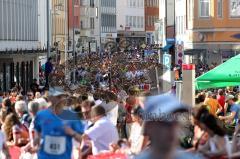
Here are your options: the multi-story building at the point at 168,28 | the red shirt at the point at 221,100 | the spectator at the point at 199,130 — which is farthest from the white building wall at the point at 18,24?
the spectator at the point at 199,130

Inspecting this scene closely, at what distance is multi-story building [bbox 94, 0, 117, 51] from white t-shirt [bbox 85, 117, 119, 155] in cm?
11566

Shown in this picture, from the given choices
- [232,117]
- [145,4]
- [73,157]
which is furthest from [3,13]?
[145,4]

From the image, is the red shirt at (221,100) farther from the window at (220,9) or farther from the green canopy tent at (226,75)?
the window at (220,9)

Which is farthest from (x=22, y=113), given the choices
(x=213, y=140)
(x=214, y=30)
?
(x=214, y=30)

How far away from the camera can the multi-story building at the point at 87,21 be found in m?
120

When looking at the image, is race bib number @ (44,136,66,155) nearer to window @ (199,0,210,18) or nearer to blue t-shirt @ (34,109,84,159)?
blue t-shirt @ (34,109,84,159)

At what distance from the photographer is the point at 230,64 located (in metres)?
24.0

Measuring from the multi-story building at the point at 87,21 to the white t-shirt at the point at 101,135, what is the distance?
331ft

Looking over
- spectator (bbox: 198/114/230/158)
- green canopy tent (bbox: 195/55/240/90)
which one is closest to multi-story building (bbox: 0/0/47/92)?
green canopy tent (bbox: 195/55/240/90)

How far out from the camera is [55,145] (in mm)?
13328

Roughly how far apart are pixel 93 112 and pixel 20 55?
36873 mm

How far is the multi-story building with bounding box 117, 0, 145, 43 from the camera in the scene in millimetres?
147125

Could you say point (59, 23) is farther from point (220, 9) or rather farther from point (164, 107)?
point (164, 107)

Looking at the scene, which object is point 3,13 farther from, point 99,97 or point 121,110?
point 121,110
